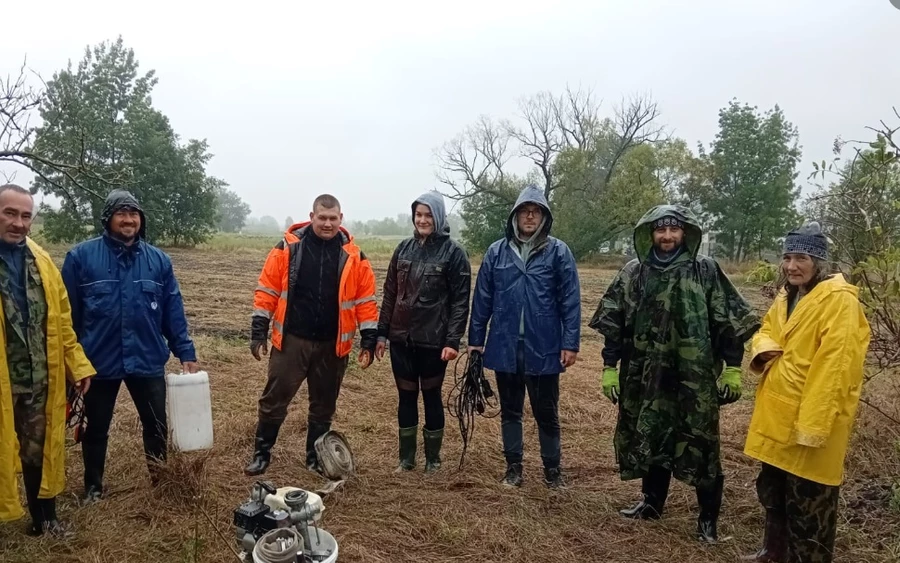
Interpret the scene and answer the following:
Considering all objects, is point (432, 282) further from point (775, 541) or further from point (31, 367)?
point (775, 541)

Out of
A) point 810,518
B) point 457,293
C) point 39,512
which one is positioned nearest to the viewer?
point 810,518

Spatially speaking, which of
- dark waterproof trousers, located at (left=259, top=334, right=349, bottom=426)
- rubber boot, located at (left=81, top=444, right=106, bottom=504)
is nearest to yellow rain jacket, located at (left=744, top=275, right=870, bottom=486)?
dark waterproof trousers, located at (left=259, top=334, right=349, bottom=426)

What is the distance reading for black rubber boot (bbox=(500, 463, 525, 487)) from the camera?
13.6 feet

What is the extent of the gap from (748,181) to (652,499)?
106ft

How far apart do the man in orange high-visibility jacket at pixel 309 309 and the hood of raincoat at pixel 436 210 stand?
0.52 metres

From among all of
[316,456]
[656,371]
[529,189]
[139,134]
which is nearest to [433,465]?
[316,456]

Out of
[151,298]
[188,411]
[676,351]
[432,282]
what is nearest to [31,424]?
[188,411]

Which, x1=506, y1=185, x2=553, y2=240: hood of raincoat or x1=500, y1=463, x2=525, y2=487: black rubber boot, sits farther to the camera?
x1=500, y1=463, x2=525, y2=487: black rubber boot

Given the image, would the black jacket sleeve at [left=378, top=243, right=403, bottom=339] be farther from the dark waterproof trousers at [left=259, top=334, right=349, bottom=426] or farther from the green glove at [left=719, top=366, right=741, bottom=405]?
the green glove at [left=719, top=366, right=741, bottom=405]

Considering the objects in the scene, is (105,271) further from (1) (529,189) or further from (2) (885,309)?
(2) (885,309)

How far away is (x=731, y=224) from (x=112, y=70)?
34.0 metres

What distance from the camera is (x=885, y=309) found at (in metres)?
3.54

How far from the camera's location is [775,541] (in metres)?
3.18

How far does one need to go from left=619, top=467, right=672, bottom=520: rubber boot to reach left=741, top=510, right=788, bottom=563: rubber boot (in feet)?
1.99
